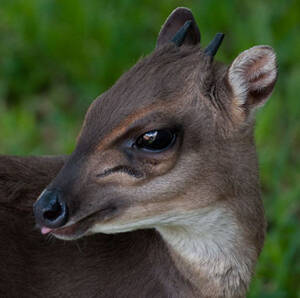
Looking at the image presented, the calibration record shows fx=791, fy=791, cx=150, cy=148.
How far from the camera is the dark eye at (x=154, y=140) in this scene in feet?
10.7

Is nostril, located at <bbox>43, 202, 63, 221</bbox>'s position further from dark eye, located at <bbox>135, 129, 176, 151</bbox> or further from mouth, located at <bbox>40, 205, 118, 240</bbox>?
dark eye, located at <bbox>135, 129, 176, 151</bbox>

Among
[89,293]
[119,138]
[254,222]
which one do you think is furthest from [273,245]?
[119,138]

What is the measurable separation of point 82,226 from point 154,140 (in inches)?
18.4

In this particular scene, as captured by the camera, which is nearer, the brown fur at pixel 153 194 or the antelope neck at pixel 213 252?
the brown fur at pixel 153 194

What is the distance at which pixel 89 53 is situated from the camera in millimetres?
6477

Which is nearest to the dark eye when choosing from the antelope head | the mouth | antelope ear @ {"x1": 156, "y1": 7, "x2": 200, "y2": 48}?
the antelope head

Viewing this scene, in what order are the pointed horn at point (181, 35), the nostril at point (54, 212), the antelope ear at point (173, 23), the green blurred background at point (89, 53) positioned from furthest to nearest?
the green blurred background at point (89, 53) < the antelope ear at point (173, 23) < the pointed horn at point (181, 35) < the nostril at point (54, 212)

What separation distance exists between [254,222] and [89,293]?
824mm

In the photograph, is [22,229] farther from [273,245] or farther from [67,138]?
[67,138]

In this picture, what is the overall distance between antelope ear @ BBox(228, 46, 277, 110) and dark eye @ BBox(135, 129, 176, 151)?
0.38 metres

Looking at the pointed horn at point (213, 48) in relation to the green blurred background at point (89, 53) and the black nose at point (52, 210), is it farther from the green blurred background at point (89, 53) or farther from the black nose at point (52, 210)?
the green blurred background at point (89, 53)

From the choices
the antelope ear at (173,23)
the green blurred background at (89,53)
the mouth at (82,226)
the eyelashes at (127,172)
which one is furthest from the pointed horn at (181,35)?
the green blurred background at (89,53)

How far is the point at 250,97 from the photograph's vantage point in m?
3.48

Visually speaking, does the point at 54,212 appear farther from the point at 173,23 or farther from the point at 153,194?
the point at 173,23
